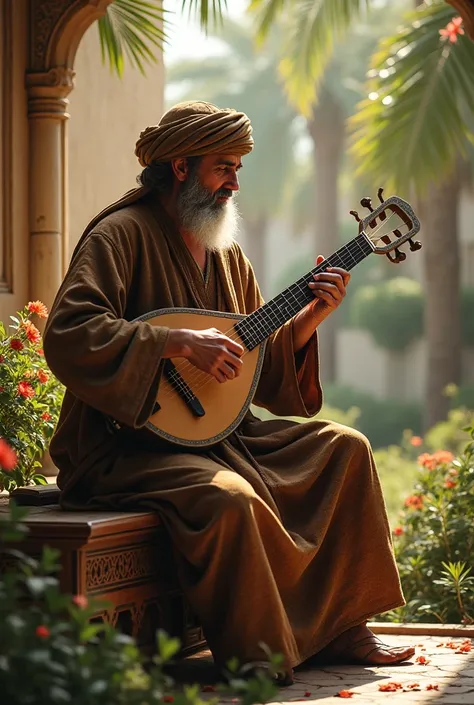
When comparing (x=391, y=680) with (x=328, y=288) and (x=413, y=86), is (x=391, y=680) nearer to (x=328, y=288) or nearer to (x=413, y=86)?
(x=328, y=288)

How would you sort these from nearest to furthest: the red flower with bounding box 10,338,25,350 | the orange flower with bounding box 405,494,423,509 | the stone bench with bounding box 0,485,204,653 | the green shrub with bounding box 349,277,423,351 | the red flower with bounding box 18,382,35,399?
the stone bench with bounding box 0,485,204,653 < the red flower with bounding box 18,382,35,399 < the red flower with bounding box 10,338,25,350 < the orange flower with bounding box 405,494,423,509 < the green shrub with bounding box 349,277,423,351

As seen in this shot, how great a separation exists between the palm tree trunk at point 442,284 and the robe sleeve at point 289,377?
1318cm

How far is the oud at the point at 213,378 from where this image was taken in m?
4.16

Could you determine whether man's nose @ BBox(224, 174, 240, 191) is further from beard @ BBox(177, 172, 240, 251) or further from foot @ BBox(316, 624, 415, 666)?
foot @ BBox(316, 624, 415, 666)

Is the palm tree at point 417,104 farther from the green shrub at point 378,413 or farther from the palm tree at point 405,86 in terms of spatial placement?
the green shrub at point 378,413

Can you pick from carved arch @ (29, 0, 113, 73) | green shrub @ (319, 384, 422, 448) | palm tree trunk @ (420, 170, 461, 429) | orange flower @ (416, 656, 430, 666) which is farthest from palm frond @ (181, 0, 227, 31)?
green shrub @ (319, 384, 422, 448)

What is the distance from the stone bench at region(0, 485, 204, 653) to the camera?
3750 millimetres

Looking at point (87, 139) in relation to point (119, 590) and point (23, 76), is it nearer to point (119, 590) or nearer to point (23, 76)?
point (23, 76)

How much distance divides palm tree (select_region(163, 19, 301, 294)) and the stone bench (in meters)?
27.5

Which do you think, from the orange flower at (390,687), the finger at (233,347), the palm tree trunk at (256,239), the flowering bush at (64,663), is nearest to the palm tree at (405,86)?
the finger at (233,347)

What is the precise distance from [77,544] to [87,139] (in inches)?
149

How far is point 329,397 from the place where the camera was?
28.4 meters

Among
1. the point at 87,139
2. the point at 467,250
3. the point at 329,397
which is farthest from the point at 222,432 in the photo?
the point at 467,250

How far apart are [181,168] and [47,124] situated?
6.12 ft
